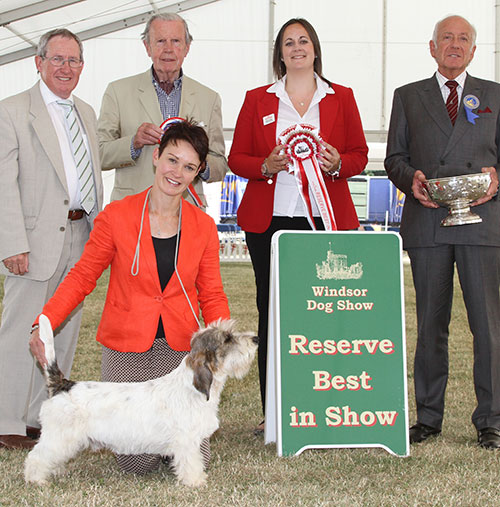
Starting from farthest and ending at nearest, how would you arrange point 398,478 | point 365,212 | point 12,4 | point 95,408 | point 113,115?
point 365,212, point 12,4, point 113,115, point 398,478, point 95,408

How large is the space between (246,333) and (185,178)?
792mm

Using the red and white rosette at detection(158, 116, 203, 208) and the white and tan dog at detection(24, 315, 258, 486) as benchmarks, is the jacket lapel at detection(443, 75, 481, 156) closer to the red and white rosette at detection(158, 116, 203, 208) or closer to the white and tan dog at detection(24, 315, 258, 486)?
the red and white rosette at detection(158, 116, 203, 208)

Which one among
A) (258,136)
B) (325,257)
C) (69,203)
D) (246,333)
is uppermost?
(258,136)

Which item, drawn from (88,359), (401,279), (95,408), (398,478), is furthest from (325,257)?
(88,359)

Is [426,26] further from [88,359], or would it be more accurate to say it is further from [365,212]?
[88,359]

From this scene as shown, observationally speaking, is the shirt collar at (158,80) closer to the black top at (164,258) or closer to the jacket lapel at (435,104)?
the black top at (164,258)

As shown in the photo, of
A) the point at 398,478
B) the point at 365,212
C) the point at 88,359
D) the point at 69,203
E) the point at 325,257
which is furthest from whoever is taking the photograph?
the point at 365,212

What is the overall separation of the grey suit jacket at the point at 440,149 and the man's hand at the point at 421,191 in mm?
48

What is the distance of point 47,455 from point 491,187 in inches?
95.1

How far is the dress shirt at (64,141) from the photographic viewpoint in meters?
3.60

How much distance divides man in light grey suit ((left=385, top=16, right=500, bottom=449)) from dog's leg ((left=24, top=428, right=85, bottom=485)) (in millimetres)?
1812

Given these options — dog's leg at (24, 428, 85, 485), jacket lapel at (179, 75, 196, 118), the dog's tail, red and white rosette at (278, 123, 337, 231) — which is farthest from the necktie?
dog's leg at (24, 428, 85, 485)

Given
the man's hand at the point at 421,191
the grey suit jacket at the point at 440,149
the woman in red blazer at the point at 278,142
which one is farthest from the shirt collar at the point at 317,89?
the man's hand at the point at 421,191

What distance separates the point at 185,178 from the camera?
3055mm
